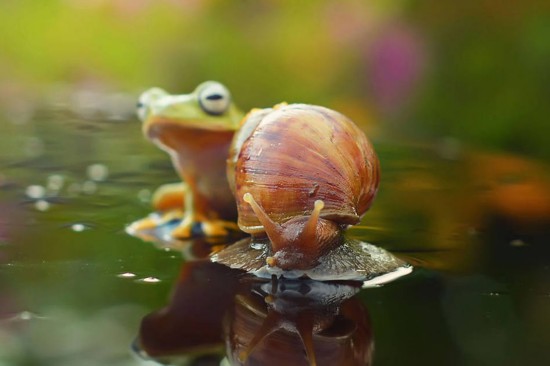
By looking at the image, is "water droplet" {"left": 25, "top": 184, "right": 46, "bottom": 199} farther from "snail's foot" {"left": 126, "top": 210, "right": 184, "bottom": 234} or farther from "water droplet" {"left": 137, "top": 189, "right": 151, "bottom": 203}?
"snail's foot" {"left": 126, "top": 210, "right": 184, "bottom": 234}

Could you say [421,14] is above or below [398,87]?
above

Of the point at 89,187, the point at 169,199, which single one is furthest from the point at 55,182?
the point at 169,199

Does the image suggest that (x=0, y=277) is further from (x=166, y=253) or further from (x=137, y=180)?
(x=137, y=180)

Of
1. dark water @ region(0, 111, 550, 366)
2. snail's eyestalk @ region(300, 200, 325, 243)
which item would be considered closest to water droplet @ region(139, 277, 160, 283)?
dark water @ region(0, 111, 550, 366)

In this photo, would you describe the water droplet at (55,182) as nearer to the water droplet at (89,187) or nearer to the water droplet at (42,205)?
the water droplet at (89,187)

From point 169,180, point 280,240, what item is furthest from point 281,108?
point 169,180
